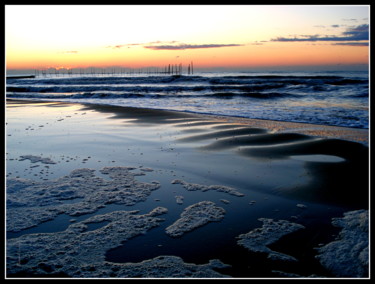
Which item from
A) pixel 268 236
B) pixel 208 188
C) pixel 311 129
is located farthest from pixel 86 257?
pixel 311 129

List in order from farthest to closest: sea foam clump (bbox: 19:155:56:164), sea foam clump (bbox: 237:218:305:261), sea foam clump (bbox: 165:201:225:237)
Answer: sea foam clump (bbox: 19:155:56:164), sea foam clump (bbox: 165:201:225:237), sea foam clump (bbox: 237:218:305:261)

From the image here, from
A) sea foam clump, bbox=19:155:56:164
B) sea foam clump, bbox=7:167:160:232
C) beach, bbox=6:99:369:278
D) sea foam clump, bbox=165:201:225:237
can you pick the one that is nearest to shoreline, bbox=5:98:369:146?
beach, bbox=6:99:369:278

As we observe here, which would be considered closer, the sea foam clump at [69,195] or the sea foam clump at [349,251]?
the sea foam clump at [349,251]

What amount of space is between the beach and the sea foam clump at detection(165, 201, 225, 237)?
21 millimetres

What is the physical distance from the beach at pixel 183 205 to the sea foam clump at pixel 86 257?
0.5 inches

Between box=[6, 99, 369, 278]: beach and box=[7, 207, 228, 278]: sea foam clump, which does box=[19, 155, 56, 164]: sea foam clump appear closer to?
box=[6, 99, 369, 278]: beach

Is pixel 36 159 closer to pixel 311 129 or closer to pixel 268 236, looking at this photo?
pixel 268 236

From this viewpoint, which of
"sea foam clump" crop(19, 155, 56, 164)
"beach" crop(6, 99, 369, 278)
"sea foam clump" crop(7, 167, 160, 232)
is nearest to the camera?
"beach" crop(6, 99, 369, 278)

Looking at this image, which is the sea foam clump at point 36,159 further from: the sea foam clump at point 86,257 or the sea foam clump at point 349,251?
the sea foam clump at point 349,251

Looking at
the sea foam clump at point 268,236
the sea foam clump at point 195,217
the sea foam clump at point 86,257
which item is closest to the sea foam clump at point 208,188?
the sea foam clump at point 195,217

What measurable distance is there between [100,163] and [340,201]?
463 centimetres

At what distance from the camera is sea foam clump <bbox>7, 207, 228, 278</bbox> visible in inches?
118

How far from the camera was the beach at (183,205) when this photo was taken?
10.3 feet
